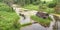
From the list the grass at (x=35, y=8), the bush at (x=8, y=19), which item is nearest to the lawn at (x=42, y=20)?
the grass at (x=35, y=8)

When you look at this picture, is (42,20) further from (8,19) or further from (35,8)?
(8,19)

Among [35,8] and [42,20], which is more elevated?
[35,8]

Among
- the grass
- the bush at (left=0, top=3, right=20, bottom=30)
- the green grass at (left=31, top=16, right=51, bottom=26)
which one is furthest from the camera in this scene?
the grass

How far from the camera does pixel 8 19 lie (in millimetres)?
3572

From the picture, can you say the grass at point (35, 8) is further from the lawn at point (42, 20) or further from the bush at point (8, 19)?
the bush at point (8, 19)

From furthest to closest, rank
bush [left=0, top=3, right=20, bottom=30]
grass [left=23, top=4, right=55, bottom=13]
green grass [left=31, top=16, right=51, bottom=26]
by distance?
grass [left=23, top=4, right=55, bottom=13]
green grass [left=31, top=16, right=51, bottom=26]
bush [left=0, top=3, right=20, bottom=30]

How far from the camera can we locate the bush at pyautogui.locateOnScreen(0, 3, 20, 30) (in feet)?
11.2

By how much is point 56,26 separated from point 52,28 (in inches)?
6.1

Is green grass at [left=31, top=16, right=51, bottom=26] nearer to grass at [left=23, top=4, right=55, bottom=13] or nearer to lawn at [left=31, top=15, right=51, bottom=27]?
lawn at [left=31, top=15, right=51, bottom=27]

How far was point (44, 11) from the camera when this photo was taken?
3727 mm

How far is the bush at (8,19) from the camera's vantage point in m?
3.40

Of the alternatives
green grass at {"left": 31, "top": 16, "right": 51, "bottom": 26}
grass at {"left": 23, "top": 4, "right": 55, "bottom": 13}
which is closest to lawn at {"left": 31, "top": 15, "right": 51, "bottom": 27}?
green grass at {"left": 31, "top": 16, "right": 51, "bottom": 26}

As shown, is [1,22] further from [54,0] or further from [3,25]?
[54,0]

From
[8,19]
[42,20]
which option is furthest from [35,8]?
[8,19]
